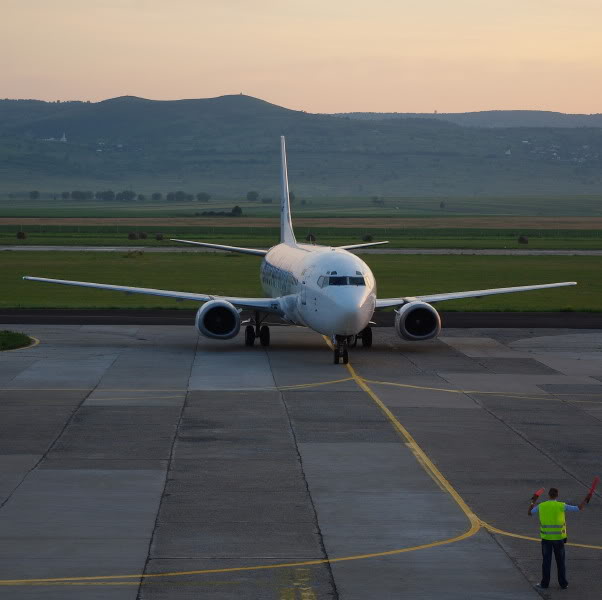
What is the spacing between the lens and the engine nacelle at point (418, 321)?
49719mm

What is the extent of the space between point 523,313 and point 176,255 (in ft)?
175

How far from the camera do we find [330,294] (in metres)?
44.5

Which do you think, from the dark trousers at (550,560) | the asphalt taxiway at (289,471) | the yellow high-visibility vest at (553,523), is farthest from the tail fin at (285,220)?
the dark trousers at (550,560)

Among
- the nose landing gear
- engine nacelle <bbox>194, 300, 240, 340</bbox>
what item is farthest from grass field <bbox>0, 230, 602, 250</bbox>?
the nose landing gear

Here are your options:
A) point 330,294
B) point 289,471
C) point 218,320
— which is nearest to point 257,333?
point 218,320

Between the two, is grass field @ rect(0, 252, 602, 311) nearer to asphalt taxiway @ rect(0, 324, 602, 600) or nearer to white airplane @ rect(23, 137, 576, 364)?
white airplane @ rect(23, 137, 576, 364)

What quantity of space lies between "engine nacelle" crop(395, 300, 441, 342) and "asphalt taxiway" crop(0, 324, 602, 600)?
92cm

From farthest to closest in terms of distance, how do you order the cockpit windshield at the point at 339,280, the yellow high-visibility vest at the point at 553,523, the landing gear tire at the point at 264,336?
the landing gear tire at the point at 264,336 → the cockpit windshield at the point at 339,280 → the yellow high-visibility vest at the point at 553,523

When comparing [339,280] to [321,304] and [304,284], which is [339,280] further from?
[304,284]

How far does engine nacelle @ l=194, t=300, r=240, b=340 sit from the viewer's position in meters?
48.8

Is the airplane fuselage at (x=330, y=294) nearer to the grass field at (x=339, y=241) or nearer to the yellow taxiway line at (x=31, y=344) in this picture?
the yellow taxiway line at (x=31, y=344)

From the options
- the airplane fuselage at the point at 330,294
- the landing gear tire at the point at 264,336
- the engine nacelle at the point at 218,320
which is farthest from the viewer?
the landing gear tire at the point at 264,336

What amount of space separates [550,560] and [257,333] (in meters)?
34.0

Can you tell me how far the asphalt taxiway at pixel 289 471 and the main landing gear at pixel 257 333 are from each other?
278 centimetres
